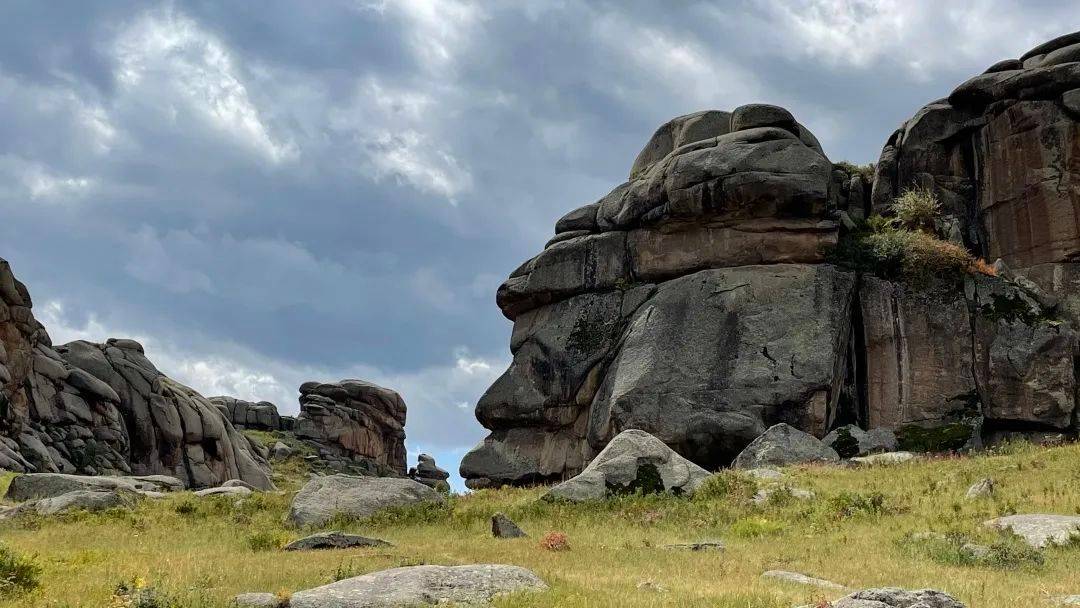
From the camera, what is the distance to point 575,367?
47594 millimetres

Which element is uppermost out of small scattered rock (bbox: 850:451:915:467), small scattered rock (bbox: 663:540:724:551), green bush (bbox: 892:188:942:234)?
green bush (bbox: 892:188:942:234)

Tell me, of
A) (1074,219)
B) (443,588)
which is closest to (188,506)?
(443,588)

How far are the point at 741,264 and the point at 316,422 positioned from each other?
78337 mm

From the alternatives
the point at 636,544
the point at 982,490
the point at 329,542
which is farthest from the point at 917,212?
the point at 329,542

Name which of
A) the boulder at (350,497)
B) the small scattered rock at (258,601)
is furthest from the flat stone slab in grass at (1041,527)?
the boulder at (350,497)

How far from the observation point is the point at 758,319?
4325 centimetres

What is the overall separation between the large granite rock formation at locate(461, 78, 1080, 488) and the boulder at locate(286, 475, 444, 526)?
50.4 ft

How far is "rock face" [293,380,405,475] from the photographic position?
112000mm

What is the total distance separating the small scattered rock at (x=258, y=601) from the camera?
12.0 metres

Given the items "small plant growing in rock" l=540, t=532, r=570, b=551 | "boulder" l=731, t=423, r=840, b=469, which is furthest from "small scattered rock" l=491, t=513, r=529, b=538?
"boulder" l=731, t=423, r=840, b=469

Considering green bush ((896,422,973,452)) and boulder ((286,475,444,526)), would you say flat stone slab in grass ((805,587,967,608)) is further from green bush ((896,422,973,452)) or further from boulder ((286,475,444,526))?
green bush ((896,422,973,452))

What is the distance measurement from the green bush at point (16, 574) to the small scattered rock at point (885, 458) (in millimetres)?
27577

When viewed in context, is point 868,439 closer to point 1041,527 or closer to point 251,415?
point 1041,527

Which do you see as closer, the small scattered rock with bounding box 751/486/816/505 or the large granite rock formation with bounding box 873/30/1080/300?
the small scattered rock with bounding box 751/486/816/505
